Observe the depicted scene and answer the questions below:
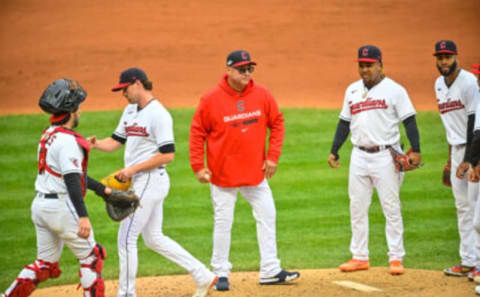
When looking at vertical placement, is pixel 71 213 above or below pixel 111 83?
below

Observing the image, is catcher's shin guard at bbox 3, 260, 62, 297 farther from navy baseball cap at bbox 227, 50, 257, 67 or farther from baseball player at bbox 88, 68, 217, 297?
navy baseball cap at bbox 227, 50, 257, 67

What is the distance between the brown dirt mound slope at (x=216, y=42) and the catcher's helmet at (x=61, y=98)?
1119 centimetres

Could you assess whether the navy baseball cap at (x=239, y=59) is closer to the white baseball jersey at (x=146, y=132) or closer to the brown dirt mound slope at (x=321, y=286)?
the white baseball jersey at (x=146, y=132)

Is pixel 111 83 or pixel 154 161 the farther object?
pixel 111 83

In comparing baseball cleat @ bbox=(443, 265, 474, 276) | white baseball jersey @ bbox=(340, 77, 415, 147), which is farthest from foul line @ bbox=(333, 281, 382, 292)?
white baseball jersey @ bbox=(340, 77, 415, 147)

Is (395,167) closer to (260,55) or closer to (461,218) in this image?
(461,218)

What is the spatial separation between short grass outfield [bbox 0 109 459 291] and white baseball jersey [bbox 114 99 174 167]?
79.3 inches

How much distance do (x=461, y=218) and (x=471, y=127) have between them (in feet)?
2.92

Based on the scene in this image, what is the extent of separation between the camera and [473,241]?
23.2 ft

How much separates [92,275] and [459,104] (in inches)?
150

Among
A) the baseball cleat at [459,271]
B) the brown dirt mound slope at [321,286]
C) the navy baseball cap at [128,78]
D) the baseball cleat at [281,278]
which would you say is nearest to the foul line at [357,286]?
the brown dirt mound slope at [321,286]

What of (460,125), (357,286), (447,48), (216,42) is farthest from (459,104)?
(216,42)

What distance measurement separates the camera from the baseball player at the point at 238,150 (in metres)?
6.75

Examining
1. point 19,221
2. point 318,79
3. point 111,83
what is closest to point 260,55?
point 318,79
